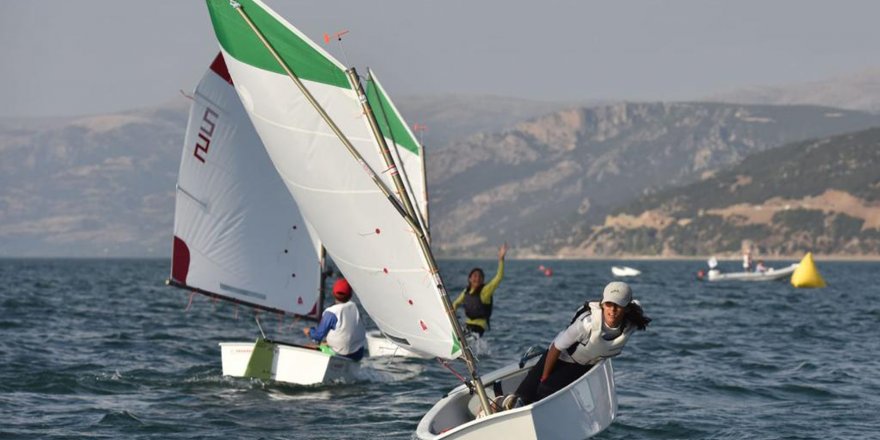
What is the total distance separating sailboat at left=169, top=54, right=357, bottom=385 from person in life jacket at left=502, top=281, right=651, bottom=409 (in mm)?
10510

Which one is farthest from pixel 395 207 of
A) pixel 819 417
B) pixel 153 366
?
pixel 153 366

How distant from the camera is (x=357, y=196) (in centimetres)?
1711

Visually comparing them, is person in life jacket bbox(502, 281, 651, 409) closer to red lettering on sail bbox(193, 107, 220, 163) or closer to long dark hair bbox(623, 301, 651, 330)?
long dark hair bbox(623, 301, 651, 330)

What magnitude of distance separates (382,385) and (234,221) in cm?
468

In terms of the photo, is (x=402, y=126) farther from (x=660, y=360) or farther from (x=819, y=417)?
(x=819, y=417)

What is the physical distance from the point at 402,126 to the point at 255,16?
12.9 meters

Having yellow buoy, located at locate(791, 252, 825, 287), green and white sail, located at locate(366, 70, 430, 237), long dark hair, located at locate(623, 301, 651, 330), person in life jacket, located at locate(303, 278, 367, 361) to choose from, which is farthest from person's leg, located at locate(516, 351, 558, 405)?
yellow buoy, located at locate(791, 252, 825, 287)

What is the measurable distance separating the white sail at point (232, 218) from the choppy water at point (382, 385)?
81.0 inches

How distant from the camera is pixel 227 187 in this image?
24859 mm

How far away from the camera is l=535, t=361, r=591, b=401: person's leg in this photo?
15.2 meters

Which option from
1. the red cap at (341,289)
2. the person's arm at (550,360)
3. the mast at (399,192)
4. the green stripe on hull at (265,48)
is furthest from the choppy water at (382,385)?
the green stripe on hull at (265,48)

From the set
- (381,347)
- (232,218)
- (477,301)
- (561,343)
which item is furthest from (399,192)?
(381,347)

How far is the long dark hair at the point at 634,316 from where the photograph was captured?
1424 centimetres

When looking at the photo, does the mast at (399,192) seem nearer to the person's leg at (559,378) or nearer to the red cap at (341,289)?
the person's leg at (559,378)
